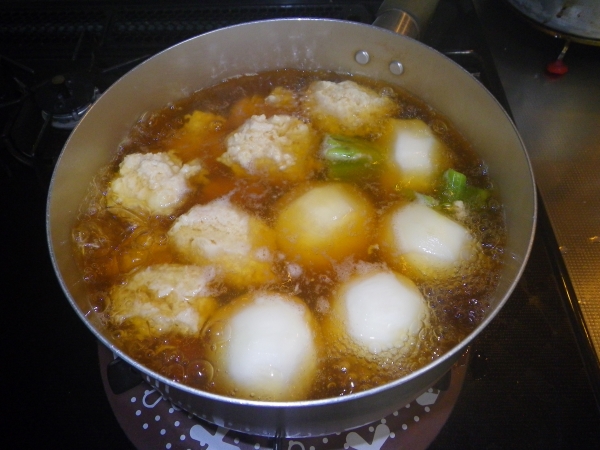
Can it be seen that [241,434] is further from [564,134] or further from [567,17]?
[567,17]

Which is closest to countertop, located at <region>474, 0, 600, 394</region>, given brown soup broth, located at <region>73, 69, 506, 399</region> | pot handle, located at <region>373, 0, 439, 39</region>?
brown soup broth, located at <region>73, 69, 506, 399</region>

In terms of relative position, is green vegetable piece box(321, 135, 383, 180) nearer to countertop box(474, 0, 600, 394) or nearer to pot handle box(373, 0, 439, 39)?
pot handle box(373, 0, 439, 39)

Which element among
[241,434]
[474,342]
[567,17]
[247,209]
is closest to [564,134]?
[567,17]

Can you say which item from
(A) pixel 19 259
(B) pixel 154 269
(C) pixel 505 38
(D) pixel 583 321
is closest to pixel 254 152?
→ (B) pixel 154 269

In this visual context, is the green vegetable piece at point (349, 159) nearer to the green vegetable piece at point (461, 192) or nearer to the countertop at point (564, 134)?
the green vegetable piece at point (461, 192)

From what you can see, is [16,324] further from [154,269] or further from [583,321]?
[583,321]

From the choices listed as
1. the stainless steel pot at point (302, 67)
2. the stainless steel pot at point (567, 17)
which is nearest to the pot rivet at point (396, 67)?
the stainless steel pot at point (302, 67)
